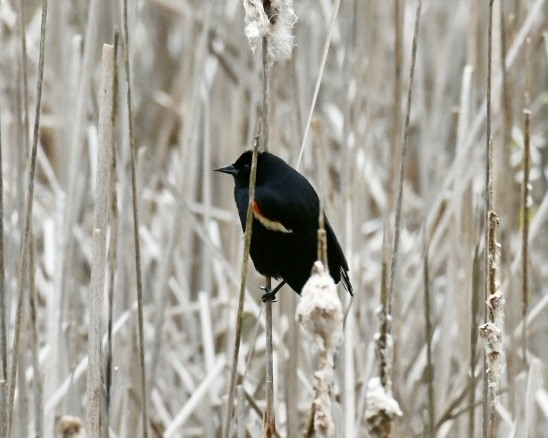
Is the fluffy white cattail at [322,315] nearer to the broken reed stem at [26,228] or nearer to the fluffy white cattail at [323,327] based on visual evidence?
the fluffy white cattail at [323,327]

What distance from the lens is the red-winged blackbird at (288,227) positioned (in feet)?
5.59

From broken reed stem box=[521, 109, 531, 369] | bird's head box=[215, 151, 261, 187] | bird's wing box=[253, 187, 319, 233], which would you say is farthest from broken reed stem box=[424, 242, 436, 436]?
bird's head box=[215, 151, 261, 187]

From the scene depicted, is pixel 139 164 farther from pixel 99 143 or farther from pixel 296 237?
pixel 99 143

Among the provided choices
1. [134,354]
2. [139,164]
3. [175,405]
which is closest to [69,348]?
[134,354]

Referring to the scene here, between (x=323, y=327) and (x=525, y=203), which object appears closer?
(x=323, y=327)

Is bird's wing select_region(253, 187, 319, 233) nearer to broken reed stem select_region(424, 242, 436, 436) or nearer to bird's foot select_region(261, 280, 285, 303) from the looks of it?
bird's foot select_region(261, 280, 285, 303)

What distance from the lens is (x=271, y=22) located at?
1.16 m

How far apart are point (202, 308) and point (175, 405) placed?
0.25 meters

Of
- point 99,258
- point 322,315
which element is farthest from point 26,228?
point 322,315

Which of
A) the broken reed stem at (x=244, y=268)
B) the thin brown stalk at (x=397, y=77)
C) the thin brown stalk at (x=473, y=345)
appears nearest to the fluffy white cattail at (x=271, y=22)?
the broken reed stem at (x=244, y=268)

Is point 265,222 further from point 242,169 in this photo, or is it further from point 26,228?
point 26,228

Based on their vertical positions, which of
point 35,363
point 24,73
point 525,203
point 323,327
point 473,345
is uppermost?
point 24,73

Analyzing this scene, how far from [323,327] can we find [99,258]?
19.5 inches

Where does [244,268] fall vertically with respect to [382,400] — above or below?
above
